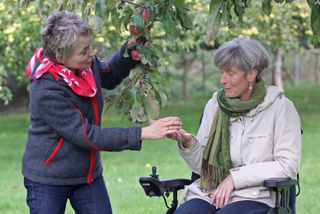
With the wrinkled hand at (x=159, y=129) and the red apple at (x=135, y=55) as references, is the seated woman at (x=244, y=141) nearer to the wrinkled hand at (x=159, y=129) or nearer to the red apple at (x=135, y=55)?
the wrinkled hand at (x=159, y=129)

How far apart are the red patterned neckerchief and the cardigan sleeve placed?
0.18ft

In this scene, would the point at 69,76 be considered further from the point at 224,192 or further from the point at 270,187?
the point at 270,187

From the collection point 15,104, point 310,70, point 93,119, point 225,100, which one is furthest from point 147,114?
point 310,70

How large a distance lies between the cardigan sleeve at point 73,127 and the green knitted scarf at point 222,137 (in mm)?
648

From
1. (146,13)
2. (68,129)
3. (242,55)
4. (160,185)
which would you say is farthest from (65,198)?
(242,55)

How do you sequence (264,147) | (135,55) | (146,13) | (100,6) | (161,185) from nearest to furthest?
(100,6)
(146,13)
(135,55)
(264,147)
(161,185)

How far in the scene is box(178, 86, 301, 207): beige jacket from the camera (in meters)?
4.59

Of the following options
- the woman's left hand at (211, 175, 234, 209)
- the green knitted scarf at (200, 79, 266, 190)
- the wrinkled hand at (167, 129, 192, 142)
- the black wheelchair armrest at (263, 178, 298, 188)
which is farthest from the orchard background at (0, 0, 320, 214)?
the black wheelchair armrest at (263, 178, 298, 188)

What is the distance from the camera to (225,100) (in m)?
4.77

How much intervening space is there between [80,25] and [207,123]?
109cm

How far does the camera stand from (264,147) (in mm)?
4664

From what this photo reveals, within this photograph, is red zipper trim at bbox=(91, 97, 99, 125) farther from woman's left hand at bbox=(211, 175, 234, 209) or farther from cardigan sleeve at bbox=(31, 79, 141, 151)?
woman's left hand at bbox=(211, 175, 234, 209)

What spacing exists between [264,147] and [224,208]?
1.34ft

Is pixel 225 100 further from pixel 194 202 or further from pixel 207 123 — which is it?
pixel 194 202
